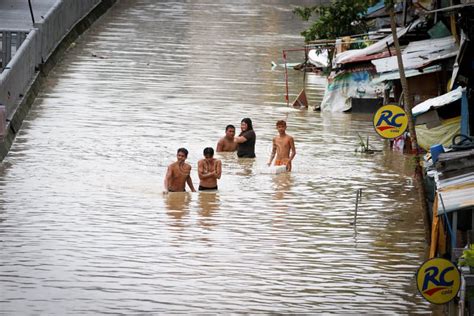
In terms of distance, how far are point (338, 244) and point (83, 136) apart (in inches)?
452

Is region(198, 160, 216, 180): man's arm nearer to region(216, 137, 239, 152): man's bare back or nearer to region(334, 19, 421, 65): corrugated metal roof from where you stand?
region(216, 137, 239, 152): man's bare back

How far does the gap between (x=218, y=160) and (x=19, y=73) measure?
9.60m

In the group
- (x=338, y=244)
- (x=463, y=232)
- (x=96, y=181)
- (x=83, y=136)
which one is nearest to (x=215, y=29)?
(x=83, y=136)

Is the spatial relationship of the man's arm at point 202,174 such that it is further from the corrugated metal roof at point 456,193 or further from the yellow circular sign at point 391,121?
the corrugated metal roof at point 456,193

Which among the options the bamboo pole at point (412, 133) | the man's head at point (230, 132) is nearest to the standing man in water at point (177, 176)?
the man's head at point (230, 132)

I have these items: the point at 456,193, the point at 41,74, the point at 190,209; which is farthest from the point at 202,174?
the point at 41,74

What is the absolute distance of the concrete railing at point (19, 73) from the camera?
28.8 m

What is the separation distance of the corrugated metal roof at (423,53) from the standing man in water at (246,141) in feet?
10.1

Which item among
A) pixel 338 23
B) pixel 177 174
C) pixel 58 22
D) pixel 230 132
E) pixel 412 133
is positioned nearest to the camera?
pixel 412 133

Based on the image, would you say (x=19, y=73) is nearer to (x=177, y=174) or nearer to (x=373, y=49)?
(x=373, y=49)

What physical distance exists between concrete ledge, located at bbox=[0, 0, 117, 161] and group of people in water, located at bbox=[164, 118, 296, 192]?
175 inches

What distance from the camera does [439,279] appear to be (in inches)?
535

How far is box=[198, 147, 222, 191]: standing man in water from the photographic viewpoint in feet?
75.8

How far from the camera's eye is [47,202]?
72.2 feet
